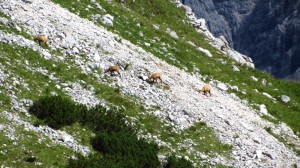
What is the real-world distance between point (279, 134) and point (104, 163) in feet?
53.8

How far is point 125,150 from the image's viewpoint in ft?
68.4

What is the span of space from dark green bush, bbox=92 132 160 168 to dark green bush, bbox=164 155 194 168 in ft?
1.97

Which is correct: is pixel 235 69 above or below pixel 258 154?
above

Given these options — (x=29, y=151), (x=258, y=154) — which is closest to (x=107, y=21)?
(x=258, y=154)

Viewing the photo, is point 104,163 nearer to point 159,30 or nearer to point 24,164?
point 24,164

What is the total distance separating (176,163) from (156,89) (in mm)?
7880

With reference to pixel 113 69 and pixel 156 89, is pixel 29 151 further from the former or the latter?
pixel 156 89

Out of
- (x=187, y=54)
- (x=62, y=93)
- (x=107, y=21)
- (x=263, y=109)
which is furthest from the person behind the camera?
(x=187, y=54)

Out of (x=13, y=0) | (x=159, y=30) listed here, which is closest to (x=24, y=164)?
(x=13, y=0)

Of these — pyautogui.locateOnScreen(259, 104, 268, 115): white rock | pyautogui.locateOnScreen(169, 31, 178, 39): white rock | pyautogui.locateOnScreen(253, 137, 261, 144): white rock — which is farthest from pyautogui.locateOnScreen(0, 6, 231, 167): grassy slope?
pyautogui.locateOnScreen(169, 31, 178, 39): white rock

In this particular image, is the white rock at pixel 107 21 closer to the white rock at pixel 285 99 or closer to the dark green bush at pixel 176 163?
the white rock at pixel 285 99

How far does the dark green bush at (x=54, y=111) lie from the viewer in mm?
21156

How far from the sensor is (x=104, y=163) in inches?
750

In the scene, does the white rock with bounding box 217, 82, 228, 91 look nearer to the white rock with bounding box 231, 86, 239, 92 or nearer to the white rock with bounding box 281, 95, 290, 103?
the white rock with bounding box 231, 86, 239, 92
